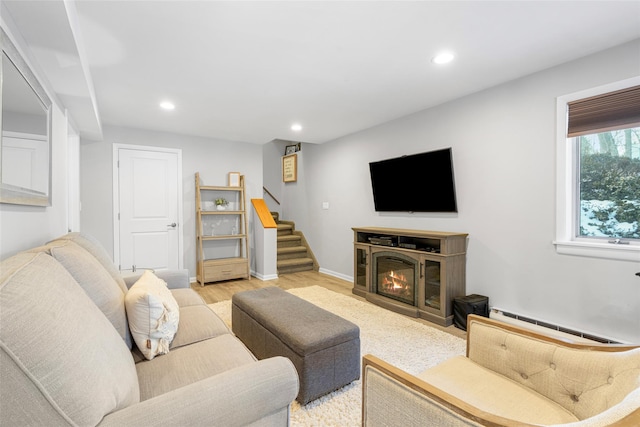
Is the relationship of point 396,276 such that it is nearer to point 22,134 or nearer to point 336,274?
point 336,274

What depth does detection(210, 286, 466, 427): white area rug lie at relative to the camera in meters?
1.66

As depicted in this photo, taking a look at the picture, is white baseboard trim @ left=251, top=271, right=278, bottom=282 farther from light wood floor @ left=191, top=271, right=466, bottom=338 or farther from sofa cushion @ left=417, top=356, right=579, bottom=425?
sofa cushion @ left=417, top=356, right=579, bottom=425

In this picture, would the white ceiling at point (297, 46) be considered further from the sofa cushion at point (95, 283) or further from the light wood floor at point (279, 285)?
the light wood floor at point (279, 285)

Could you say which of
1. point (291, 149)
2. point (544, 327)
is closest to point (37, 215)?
point (544, 327)

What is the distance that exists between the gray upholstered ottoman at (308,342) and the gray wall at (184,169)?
299 centimetres

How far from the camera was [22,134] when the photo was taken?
1450 mm

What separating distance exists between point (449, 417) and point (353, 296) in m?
3.13

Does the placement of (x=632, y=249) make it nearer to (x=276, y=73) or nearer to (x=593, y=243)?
(x=593, y=243)

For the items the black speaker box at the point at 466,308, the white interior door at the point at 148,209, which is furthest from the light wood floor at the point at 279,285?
the black speaker box at the point at 466,308

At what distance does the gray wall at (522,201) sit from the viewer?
224cm

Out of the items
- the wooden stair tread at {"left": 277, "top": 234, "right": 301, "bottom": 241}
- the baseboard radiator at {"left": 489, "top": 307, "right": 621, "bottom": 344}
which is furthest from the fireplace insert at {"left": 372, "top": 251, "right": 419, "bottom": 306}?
the wooden stair tread at {"left": 277, "top": 234, "right": 301, "bottom": 241}

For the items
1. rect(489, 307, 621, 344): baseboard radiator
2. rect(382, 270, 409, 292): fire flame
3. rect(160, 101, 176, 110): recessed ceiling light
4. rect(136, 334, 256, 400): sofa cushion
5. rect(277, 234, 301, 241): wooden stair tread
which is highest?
rect(160, 101, 176, 110): recessed ceiling light

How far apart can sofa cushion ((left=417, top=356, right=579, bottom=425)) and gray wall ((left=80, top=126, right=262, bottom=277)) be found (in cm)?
423

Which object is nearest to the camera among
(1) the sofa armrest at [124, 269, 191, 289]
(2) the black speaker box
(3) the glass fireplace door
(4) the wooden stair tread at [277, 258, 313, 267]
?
(1) the sofa armrest at [124, 269, 191, 289]
